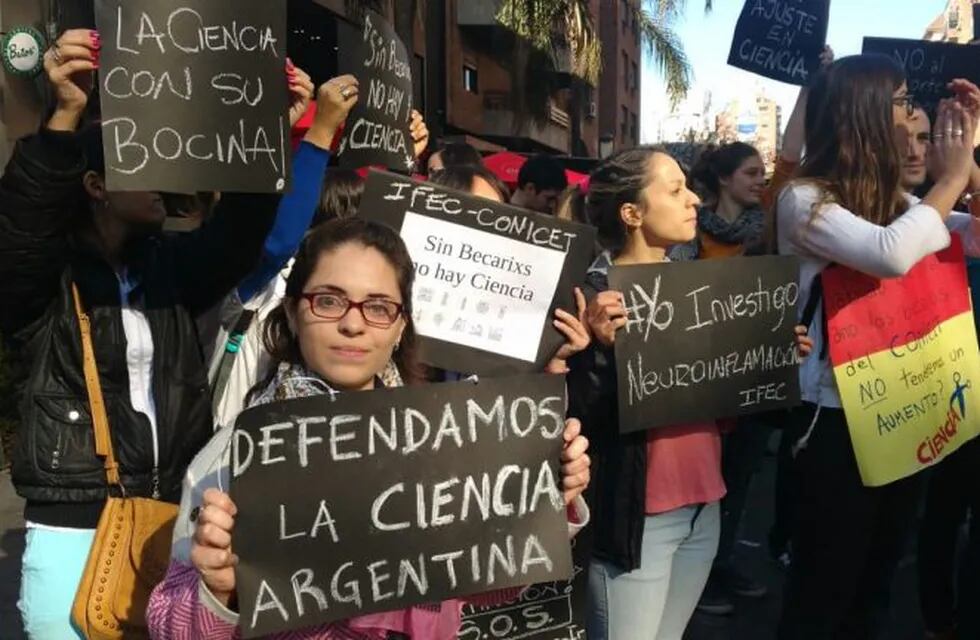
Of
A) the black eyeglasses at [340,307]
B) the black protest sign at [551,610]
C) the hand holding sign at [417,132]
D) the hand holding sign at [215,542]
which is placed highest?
the hand holding sign at [417,132]

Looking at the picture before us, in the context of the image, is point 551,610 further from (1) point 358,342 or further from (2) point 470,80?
(2) point 470,80

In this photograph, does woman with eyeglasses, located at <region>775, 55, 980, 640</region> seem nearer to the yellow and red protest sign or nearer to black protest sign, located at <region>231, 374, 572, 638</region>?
the yellow and red protest sign

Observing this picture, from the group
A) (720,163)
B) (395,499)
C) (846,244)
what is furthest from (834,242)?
(720,163)

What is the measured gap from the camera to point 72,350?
2.22 meters

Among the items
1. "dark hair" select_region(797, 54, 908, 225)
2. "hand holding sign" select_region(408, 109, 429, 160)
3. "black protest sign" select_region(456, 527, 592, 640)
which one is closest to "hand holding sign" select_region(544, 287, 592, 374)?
"black protest sign" select_region(456, 527, 592, 640)

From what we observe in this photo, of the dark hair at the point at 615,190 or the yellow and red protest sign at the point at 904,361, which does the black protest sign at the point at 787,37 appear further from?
the dark hair at the point at 615,190

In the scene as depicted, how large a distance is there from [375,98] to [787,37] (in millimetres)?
2417

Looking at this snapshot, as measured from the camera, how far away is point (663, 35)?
2156 cm

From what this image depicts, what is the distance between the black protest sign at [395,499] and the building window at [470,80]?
22016mm

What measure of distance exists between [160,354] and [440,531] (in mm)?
922

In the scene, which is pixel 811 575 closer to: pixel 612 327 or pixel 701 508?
pixel 701 508

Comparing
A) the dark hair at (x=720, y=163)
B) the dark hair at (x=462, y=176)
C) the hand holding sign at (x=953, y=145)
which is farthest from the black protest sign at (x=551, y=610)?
the dark hair at (x=720, y=163)

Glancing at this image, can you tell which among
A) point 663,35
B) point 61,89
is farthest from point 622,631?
point 663,35

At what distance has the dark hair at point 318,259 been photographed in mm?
1881
